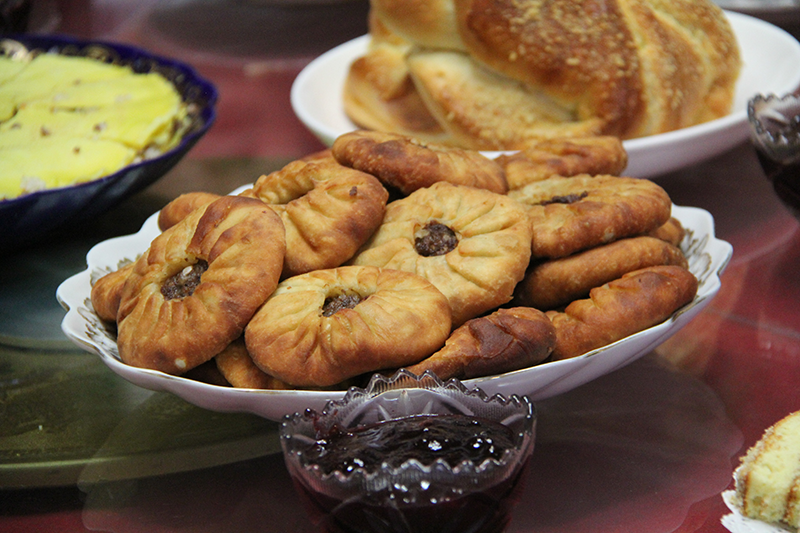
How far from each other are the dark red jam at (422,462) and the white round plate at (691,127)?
811mm

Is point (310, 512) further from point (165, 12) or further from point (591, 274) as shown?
point (165, 12)

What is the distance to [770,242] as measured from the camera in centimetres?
157

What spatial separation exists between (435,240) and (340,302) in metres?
0.17

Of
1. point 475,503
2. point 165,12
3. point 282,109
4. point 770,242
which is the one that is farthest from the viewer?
point 165,12

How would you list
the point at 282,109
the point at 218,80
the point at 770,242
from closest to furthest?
the point at 770,242, the point at 282,109, the point at 218,80

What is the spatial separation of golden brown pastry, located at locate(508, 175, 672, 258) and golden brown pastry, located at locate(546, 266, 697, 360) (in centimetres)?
7

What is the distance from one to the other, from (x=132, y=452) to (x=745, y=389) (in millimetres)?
907

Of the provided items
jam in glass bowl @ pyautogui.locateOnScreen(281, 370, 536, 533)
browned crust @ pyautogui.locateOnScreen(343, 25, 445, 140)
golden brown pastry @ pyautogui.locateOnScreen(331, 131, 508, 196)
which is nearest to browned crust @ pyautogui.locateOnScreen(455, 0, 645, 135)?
browned crust @ pyautogui.locateOnScreen(343, 25, 445, 140)

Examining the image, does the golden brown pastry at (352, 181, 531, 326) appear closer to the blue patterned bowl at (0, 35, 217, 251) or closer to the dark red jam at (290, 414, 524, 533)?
the dark red jam at (290, 414, 524, 533)

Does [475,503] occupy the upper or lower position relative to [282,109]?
upper

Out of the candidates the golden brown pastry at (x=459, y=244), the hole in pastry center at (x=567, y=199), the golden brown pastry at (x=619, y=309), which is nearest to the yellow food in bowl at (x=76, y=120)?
the golden brown pastry at (x=459, y=244)

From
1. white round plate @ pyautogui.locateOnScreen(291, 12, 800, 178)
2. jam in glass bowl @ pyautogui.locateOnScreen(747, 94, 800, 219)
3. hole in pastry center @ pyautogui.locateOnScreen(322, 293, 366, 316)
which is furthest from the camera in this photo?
white round plate @ pyautogui.locateOnScreen(291, 12, 800, 178)

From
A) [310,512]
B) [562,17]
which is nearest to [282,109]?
[562,17]

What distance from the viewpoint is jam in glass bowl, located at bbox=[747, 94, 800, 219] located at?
1369 mm
